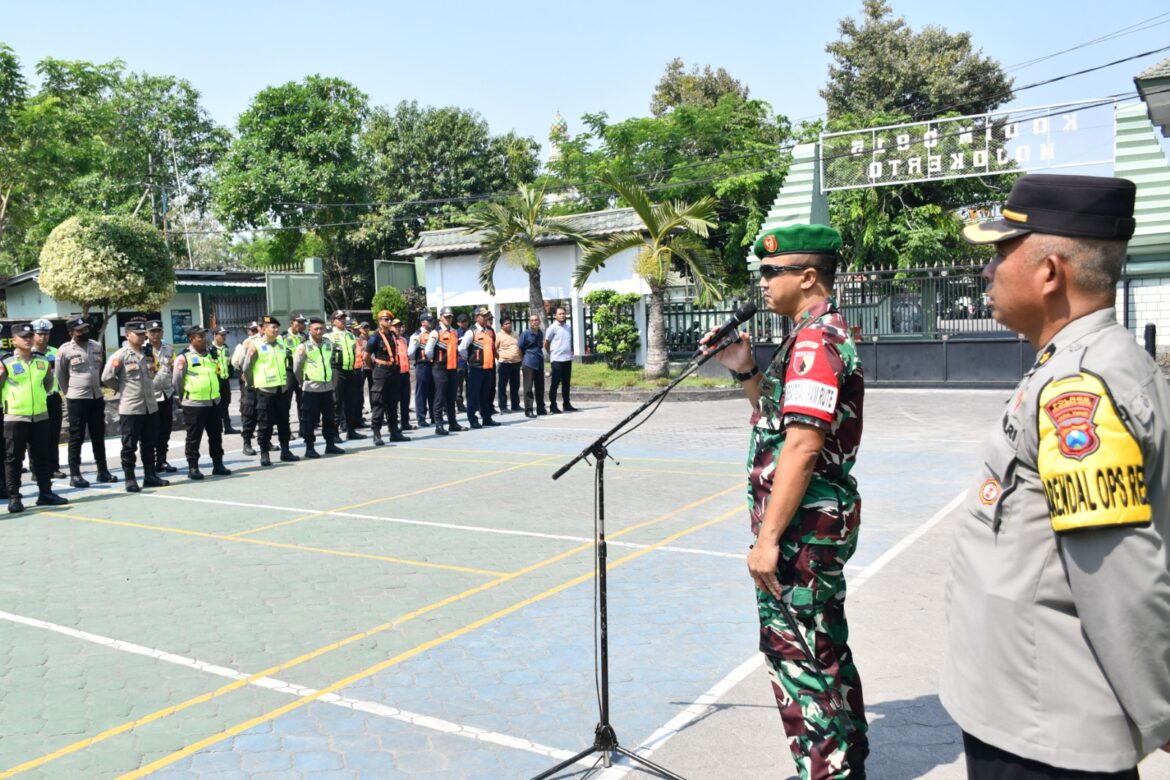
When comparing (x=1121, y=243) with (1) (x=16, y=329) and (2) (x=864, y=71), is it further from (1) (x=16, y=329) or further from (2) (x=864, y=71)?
(2) (x=864, y=71)

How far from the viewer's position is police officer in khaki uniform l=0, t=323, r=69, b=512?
35.1ft

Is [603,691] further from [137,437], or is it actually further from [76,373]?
[76,373]

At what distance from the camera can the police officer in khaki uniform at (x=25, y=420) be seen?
10711 mm

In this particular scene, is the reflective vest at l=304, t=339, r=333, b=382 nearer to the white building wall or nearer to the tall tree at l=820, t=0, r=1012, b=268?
the white building wall

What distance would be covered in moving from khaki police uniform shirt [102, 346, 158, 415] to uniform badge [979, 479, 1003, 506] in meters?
11.8

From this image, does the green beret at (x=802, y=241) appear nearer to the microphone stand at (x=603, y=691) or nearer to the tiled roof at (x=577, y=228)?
the microphone stand at (x=603, y=691)

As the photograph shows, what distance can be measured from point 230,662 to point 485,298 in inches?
1074

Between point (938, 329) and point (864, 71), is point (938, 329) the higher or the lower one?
the lower one

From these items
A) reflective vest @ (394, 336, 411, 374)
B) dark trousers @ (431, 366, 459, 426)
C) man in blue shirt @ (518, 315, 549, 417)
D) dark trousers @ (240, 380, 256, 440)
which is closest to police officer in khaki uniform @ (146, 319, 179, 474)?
dark trousers @ (240, 380, 256, 440)


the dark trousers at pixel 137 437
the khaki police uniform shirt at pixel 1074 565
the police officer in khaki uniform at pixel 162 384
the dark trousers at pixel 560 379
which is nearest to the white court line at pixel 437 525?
the dark trousers at pixel 137 437

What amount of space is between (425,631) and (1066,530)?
15.1ft

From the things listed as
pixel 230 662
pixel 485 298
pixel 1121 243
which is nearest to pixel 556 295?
pixel 485 298

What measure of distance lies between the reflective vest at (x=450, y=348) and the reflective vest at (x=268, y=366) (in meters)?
3.32

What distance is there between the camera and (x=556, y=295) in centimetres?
3053
